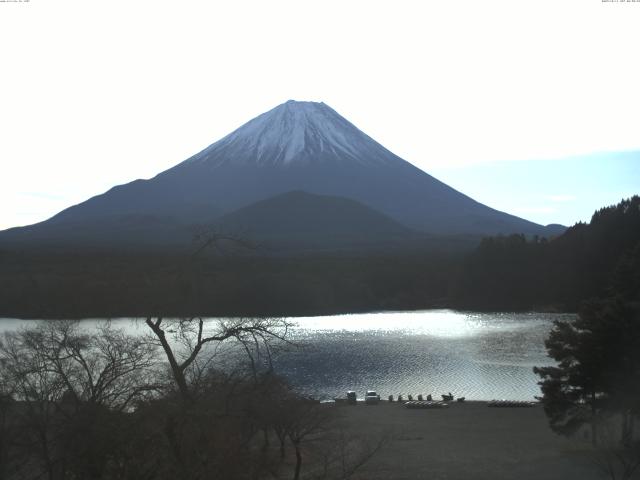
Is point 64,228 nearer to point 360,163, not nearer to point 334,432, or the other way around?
point 360,163

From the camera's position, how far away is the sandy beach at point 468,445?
10297 millimetres

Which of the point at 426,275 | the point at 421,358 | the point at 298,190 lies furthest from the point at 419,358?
the point at 298,190

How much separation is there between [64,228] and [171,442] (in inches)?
2901

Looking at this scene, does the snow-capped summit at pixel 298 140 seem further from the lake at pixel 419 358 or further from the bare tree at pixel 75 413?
the bare tree at pixel 75 413

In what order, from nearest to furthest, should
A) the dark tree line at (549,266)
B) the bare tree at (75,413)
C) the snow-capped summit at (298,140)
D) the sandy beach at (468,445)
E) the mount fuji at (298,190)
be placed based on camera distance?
the bare tree at (75,413) → the sandy beach at (468,445) → the dark tree line at (549,266) → the mount fuji at (298,190) → the snow-capped summit at (298,140)

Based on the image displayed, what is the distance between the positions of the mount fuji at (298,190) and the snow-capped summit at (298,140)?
5.0 inches

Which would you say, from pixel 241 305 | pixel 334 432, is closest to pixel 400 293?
pixel 241 305

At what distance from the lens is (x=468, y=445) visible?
12.3m

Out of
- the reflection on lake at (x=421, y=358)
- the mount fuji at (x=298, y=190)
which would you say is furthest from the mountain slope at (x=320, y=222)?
the reflection on lake at (x=421, y=358)

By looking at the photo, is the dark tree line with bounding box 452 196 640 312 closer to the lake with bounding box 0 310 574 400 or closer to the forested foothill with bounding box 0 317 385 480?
the lake with bounding box 0 310 574 400

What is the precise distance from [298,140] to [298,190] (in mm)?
14822

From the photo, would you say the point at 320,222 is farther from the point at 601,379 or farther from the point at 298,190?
the point at 601,379

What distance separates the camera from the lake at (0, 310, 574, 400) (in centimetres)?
1967

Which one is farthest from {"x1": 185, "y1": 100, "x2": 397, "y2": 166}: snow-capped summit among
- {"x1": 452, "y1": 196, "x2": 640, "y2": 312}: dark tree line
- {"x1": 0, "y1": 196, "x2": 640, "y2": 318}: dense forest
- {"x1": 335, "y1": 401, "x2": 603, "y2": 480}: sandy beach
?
{"x1": 335, "y1": 401, "x2": 603, "y2": 480}: sandy beach
